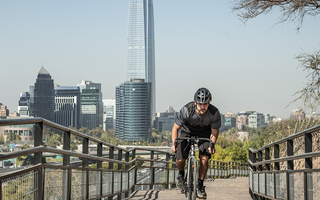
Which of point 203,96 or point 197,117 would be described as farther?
point 197,117

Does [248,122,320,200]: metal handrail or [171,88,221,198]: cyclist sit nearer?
[248,122,320,200]: metal handrail

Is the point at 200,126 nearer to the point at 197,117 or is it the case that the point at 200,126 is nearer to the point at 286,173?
the point at 197,117

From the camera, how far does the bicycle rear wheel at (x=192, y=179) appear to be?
571 cm

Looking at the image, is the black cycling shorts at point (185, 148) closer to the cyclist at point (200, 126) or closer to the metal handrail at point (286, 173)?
the cyclist at point (200, 126)

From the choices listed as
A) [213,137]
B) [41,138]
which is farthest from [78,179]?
[213,137]

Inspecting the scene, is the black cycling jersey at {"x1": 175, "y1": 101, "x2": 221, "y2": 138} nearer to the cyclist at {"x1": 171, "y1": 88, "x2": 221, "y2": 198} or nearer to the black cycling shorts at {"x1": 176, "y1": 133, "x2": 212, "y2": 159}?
the cyclist at {"x1": 171, "y1": 88, "x2": 221, "y2": 198}

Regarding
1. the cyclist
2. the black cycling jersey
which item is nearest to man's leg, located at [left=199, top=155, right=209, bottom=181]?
the cyclist

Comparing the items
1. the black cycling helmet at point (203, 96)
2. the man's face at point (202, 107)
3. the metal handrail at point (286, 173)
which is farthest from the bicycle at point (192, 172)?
the metal handrail at point (286, 173)

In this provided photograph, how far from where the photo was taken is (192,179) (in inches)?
235

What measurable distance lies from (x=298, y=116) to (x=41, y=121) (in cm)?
801

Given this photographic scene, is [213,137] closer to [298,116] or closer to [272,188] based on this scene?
[272,188]

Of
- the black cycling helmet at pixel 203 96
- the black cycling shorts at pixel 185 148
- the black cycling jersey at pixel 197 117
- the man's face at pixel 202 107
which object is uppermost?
the black cycling helmet at pixel 203 96

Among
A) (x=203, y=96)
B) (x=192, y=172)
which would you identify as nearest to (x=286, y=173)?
(x=192, y=172)

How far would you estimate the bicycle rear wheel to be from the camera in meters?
5.71
